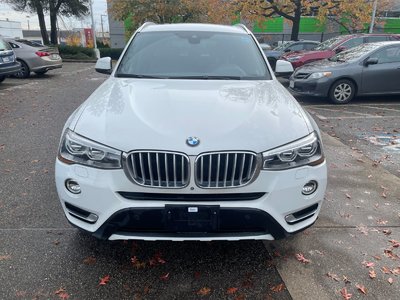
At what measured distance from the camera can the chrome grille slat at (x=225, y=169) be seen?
7.52 ft

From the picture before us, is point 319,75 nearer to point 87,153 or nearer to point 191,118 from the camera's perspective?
point 191,118

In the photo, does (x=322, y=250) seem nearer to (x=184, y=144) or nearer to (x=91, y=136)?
(x=184, y=144)

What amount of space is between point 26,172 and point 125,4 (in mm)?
23293

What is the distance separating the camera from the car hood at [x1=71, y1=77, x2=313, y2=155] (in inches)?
92.1

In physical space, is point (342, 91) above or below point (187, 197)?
below

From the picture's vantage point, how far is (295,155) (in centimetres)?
245

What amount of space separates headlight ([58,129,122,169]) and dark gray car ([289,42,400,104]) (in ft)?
24.7

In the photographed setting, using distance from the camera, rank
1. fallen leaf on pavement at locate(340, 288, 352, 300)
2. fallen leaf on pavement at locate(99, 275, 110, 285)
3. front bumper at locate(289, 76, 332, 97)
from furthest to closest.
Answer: front bumper at locate(289, 76, 332, 97) → fallen leaf on pavement at locate(99, 275, 110, 285) → fallen leaf on pavement at locate(340, 288, 352, 300)

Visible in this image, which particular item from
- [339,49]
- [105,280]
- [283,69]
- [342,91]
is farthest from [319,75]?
[105,280]

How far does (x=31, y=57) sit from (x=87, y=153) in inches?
491

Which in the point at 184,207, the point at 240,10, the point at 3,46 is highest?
the point at 240,10

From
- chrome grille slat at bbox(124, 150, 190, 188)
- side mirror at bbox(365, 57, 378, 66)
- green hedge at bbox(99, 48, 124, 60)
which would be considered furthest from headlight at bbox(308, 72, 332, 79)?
green hedge at bbox(99, 48, 124, 60)

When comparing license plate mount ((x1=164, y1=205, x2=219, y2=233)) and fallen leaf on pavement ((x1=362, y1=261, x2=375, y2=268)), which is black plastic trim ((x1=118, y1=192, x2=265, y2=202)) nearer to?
license plate mount ((x1=164, y1=205, x2=219, y2=233))

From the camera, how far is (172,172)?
2.29 metres
